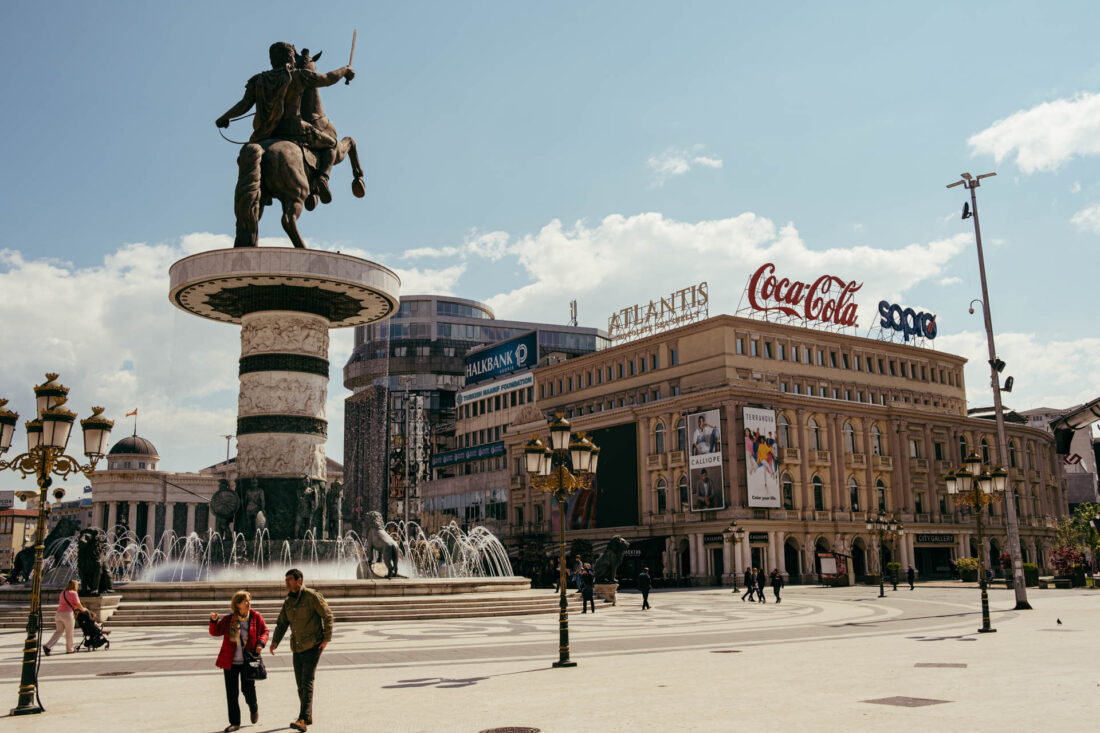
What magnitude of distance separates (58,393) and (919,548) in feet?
242

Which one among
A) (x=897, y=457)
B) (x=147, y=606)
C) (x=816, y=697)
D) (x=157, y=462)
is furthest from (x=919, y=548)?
(x=157, y=462)

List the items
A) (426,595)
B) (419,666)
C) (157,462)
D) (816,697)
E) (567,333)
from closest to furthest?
1. (816,697)
2. (419,666)
3. (426,595)
4. (157,462)
5. (567,333)

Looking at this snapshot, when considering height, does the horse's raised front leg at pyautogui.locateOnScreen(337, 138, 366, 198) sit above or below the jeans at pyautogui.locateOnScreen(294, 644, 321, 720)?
above

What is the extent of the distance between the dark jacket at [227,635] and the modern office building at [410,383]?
279 ft

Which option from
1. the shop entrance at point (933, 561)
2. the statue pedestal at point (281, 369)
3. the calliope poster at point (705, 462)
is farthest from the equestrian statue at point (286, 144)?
the shop entrance at point (933, 561)

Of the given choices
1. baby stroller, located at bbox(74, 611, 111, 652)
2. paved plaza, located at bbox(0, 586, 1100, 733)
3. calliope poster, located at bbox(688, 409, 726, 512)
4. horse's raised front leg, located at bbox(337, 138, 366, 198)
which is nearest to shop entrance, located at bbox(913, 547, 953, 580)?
calliope poster, located at bbox(688, 409, 726, 512)

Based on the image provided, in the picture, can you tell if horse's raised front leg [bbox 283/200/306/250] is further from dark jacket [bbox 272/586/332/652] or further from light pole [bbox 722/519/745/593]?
light pole [bbox 722/519/745/593]

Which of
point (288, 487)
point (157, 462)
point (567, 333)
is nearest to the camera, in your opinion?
point (288, 487)

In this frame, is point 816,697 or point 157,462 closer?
point 816,697

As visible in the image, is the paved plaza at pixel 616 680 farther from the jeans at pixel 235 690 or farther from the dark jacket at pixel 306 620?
the dark jacket at pixel 306 620

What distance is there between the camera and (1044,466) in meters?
88.5

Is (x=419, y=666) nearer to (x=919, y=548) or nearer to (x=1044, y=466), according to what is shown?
(x=919, y=548)

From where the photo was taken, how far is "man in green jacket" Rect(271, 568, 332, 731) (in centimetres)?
1071

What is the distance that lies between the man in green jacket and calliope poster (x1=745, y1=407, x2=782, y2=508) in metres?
56.6
